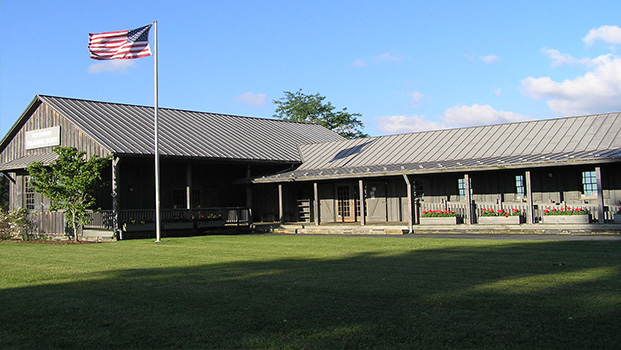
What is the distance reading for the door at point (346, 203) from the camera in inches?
1140

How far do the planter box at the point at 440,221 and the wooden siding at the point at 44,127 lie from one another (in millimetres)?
12680

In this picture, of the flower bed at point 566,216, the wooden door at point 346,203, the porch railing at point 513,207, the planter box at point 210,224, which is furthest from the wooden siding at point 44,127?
the flower bed at point 566,216

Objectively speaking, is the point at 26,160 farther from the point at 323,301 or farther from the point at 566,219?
the point at 323,301

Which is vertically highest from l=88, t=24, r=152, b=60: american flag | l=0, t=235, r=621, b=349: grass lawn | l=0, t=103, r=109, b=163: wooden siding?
l=88, t=24, r=152, b=60: american flag

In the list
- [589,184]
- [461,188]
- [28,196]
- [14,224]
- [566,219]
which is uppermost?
[28,196]

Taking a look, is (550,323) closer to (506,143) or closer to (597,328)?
(597,328)

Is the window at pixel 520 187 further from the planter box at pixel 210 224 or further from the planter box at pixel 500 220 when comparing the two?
the planter box at pixel 210 224

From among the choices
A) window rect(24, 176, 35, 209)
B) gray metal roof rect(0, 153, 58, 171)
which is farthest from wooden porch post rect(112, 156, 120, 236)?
window rect(24, 176, 35, 209)

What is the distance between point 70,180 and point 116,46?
5.32 m

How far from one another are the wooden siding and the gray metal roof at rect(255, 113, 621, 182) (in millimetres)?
7633

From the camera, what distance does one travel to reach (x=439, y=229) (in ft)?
76.3

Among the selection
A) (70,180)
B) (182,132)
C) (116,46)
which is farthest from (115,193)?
(182,132)

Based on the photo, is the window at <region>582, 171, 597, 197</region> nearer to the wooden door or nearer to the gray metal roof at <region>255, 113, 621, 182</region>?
the gray metal roof at <region>255, 113, 621, 182</region>

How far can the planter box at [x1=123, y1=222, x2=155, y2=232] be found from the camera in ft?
77.4
